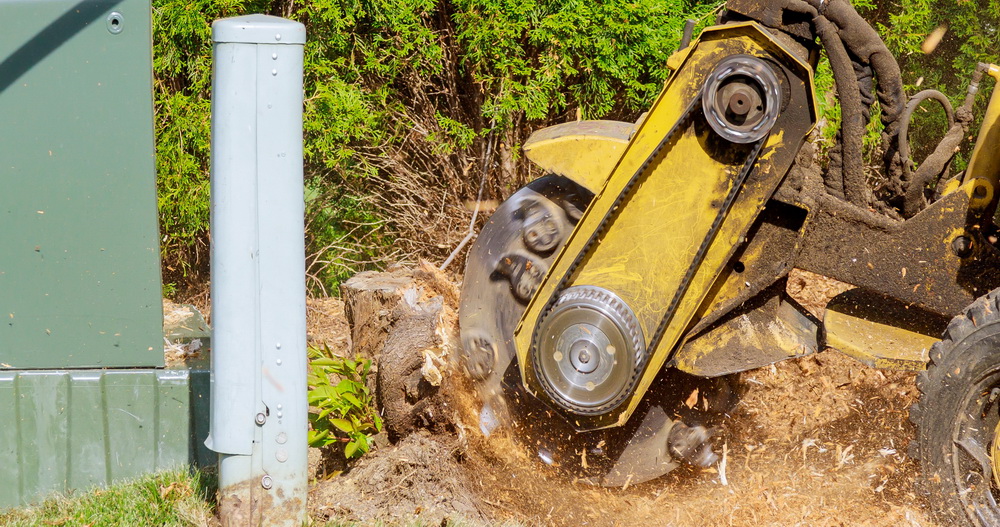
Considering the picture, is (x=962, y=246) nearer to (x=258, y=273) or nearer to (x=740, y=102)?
(x=740, y=102)

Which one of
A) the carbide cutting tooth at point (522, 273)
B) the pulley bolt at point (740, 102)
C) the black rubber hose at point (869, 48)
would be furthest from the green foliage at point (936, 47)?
the carbide cutting tooth at point (522, 273)

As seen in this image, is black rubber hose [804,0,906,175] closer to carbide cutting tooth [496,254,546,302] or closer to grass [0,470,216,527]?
carbide cutting tooth [496,254,546,302]

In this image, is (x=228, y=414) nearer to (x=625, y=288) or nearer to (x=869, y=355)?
(x=625, y=288)

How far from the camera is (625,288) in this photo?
3602 millimetres

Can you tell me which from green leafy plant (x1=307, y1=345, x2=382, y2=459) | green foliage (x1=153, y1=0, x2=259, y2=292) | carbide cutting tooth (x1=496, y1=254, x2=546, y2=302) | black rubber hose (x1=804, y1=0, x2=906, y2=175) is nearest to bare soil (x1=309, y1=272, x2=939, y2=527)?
green leafy plant (x1=307, y1=345, x2=382, y2=459)

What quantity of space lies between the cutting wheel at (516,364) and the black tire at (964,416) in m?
1.08

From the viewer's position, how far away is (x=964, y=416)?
3256mm

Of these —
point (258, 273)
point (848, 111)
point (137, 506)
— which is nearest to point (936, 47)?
point (848, 111)

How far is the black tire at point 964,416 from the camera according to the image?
3.21 metres

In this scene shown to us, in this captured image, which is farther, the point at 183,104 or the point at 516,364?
the point at 183,104

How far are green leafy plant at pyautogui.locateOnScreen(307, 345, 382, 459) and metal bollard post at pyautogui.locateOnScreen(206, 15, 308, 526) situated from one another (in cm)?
77

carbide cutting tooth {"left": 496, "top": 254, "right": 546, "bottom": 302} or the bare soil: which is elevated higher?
carbide cutting tooth {"left": 496, "top": 254, "right": 546, "bottom": 302}

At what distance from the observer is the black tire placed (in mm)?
3213

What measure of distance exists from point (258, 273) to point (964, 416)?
2.48 metres
